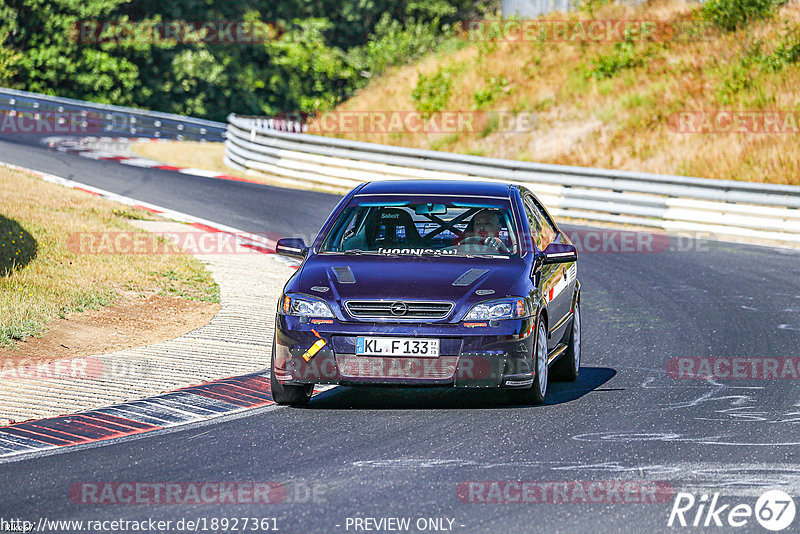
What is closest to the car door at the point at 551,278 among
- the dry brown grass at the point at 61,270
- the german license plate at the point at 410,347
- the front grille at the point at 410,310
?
the front grille at the point at 410,310

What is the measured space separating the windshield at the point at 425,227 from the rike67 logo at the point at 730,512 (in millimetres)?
3308

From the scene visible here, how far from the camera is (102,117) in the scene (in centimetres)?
3816

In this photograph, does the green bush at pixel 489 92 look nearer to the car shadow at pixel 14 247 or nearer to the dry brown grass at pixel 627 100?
the dry brown grass at pixel 627 100

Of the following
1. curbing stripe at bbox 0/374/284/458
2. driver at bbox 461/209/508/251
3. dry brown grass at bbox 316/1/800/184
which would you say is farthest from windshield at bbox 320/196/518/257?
dry brown grass at bbox 316/1/800/184

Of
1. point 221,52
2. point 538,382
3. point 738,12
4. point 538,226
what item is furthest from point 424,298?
point 221,52

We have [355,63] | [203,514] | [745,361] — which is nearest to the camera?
A: [203,514]

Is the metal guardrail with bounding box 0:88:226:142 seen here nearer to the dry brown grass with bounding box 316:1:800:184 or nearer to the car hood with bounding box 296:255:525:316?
the dry brown grass with bounding box 316:1:800:184

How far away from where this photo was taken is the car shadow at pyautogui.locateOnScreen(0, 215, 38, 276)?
43.8ft

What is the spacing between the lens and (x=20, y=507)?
6.09 metres

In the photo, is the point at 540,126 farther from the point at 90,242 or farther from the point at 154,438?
the point at 154,438

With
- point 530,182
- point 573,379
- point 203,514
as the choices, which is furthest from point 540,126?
point 203,514

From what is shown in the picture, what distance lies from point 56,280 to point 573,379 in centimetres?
611

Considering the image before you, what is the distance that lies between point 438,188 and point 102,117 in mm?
30296

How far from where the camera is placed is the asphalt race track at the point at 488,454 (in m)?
6.02
